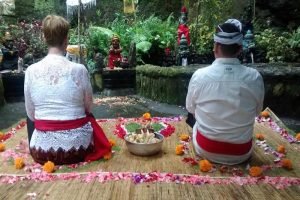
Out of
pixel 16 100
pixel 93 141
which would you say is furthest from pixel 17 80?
pixel 93 141

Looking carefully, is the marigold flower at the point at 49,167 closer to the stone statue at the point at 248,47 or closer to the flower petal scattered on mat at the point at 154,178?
the flower petal scattered on mat at the point at 154,178

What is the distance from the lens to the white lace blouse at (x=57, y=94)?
2.62 metres

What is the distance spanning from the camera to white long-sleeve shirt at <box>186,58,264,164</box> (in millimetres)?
2588

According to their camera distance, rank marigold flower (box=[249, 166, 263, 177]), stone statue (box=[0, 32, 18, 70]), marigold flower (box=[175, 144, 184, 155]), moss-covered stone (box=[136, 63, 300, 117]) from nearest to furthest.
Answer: marigold flower (box=[249, 166, 263, 177]), marigold flower (box=[175, 144, 184, 155]), moss-covered stone (box=[136, 63, 300, 117]), stone statue (box=[0, 32, 18, 70])

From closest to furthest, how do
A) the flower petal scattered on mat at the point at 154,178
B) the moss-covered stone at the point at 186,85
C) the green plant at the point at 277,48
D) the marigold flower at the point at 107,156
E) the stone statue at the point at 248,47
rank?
1. the flower petal scattered on mat at the point at 154,178
2. the marigold flower at the point at 107,156
3. the moss-covered stone at the point at 186,85
4. the stone statue at the point at 248,47
5. the green plant at the point at 277,48

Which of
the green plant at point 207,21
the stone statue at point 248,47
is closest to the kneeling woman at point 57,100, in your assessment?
the stone statue at point 248,47

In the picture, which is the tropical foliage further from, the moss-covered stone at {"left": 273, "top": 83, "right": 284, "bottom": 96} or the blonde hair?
the blonde hair

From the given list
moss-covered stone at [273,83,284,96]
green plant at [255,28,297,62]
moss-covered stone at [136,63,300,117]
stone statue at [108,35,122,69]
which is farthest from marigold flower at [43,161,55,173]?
green plant at [255,28,297,62]

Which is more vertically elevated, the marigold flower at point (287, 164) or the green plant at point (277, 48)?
the green plant at point (277, 48)

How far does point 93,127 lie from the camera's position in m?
2.90

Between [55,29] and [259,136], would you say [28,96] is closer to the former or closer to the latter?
[55,29]

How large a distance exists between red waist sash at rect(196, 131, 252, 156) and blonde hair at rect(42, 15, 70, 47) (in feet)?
4.01

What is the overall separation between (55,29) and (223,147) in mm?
1445

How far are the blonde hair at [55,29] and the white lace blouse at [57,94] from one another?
104mm
